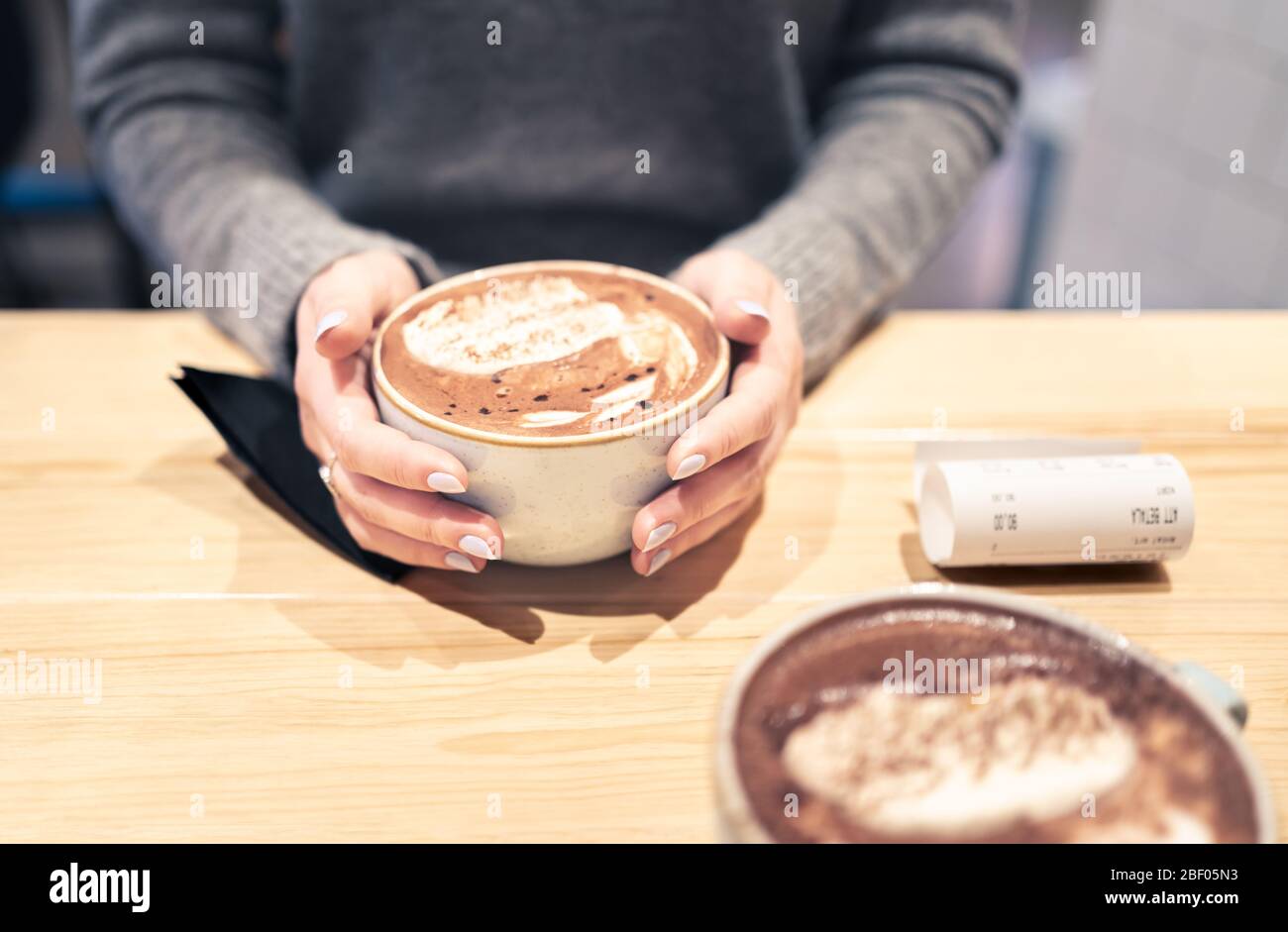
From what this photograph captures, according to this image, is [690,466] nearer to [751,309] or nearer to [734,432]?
[734,432]

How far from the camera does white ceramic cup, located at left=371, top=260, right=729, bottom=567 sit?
715 mm

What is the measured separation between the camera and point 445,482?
0.74 m

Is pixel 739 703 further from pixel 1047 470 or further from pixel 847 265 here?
pixel 847 265

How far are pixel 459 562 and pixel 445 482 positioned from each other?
0.31 feet

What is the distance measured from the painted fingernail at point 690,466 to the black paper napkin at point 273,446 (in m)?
0.28

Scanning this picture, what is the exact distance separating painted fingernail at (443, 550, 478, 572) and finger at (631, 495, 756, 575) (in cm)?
14

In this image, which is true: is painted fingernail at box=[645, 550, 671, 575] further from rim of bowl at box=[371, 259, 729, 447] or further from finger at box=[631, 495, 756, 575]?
rim of bowl at box=[371, 259, 729, 447]

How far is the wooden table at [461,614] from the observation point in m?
0.67

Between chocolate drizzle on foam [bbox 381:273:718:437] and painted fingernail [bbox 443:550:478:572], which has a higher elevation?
chocolate drizzle on foam [bbox 381:273:718:437]
